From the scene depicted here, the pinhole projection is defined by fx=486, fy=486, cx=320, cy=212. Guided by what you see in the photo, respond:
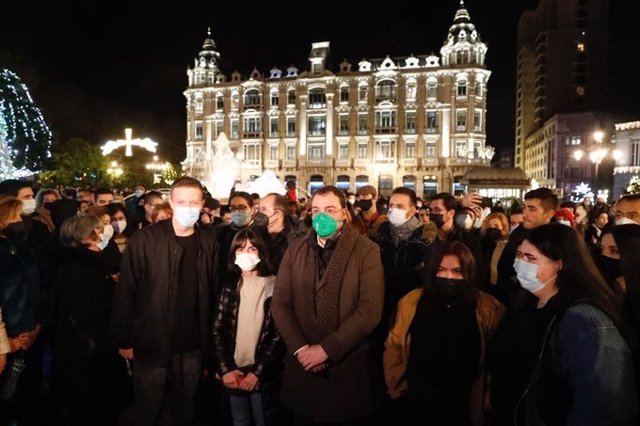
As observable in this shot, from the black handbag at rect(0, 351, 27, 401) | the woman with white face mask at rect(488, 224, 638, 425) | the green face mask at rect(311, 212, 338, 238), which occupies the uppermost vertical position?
the green face mask at rect(311, 212, 338, 238)

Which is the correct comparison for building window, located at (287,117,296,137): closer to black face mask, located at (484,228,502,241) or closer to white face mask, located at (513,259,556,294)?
black face mask, located at (484,228,502,241)

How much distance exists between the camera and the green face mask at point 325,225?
388 centimetres

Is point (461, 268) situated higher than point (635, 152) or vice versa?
point (635, 152)

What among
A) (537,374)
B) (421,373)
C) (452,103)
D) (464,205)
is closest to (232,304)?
(421,373)

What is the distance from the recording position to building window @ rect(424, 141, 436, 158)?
57.2 meters

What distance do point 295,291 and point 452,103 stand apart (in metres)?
56.3

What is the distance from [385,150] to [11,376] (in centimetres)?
5659

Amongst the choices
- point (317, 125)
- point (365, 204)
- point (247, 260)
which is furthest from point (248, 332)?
point (317, 125)

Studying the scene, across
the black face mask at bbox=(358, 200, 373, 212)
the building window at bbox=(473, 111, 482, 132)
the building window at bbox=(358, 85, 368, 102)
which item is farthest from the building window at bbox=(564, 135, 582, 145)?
the black face mask at bbox=(358, 200, 373, 212)

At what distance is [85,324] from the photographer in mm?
4410

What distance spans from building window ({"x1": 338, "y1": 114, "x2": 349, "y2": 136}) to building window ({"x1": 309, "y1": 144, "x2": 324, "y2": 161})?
9.80 feet

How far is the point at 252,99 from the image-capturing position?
210ft

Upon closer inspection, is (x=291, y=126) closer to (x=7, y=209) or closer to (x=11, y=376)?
(x=7, y=209)

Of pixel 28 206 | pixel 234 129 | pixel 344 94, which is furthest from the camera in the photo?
pixel 234 129
